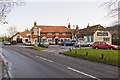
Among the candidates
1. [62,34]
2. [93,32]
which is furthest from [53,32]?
[93,32]

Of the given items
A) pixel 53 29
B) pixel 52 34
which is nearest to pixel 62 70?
pixel 52 34

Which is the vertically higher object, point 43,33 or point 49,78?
point 43,33

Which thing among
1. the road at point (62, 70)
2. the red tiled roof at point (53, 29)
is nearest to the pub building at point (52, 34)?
the red tiled roof at point (53, 29)

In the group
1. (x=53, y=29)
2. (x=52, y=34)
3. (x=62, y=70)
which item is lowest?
(x=62, y=70)

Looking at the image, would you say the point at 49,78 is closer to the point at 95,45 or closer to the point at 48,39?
the point at 95,45

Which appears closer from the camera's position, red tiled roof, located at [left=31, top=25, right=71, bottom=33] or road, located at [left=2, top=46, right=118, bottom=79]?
road, located at [left=2, top=46, right=118, bottom=79]

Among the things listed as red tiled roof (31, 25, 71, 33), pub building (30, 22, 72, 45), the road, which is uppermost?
red tiled roof (31, 25, 71, 33)

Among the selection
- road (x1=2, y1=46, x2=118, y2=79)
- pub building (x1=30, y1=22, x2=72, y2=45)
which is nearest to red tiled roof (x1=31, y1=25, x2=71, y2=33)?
pub building (x1=30, y1=22, x2=72, y2=45)

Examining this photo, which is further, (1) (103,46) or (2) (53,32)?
(2) (53,32)

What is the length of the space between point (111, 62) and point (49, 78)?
6667 millimetres

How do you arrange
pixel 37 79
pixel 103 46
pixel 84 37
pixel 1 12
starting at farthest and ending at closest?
pixel 84 37 < pixel 103 46 < pixel 1 12 < pixel 37 79

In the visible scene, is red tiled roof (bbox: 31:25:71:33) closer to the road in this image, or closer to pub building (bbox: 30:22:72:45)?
Answer: pub building (bbox: 30:22:72:45)

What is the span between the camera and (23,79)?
6906 millimetres

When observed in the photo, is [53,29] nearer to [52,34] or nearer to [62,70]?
[52,34]
